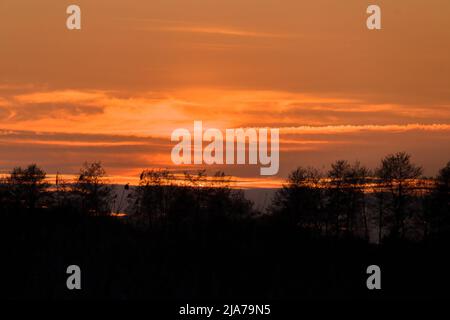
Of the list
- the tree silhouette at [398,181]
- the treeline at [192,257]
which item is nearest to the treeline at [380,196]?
the tree silhouette at [398,181]

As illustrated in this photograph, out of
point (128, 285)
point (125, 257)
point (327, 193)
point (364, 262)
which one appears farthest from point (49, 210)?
point (327, 193)

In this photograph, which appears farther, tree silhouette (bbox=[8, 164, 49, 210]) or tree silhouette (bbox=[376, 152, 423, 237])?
tree silhouette (bbox=[376, 152, 423, 237])

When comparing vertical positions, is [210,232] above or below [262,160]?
below

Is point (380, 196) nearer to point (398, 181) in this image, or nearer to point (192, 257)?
point (398, 181)

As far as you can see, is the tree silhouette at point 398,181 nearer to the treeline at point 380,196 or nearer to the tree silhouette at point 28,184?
the treeline at point 380,196

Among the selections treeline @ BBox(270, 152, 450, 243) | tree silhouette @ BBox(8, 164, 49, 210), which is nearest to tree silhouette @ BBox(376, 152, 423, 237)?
treeline @ BBox(270, 152, 450, 243)

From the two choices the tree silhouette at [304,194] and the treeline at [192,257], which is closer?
the treeline at [192,257]

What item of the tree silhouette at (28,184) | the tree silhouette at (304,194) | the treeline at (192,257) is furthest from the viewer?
the tree silhouette at (304,194)

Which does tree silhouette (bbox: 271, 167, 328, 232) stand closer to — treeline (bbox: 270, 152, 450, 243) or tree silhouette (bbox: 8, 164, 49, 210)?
treeline (bbox: 270, 152, 450, 243)

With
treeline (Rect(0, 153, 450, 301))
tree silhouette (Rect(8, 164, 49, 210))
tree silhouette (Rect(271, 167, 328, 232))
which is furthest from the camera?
tree silhouette (Rect(271, 167, 328, 232))

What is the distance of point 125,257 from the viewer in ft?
48.7
